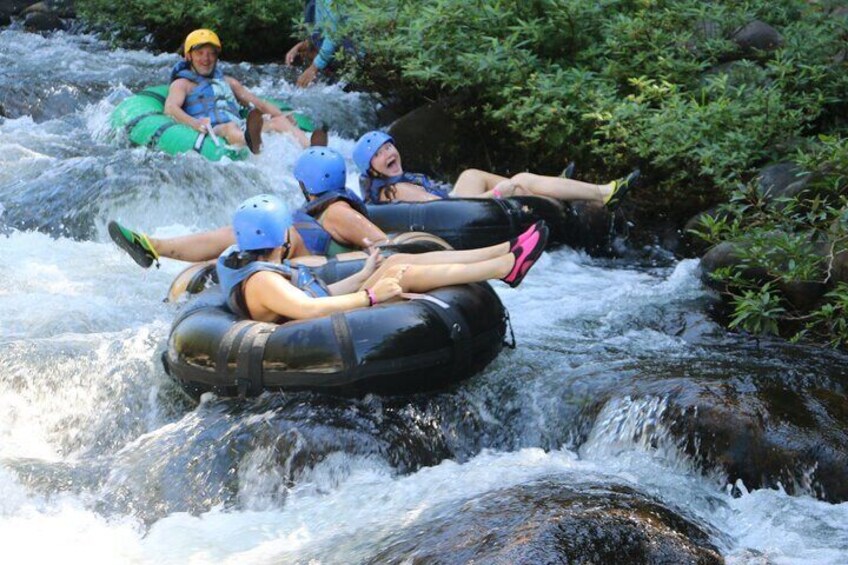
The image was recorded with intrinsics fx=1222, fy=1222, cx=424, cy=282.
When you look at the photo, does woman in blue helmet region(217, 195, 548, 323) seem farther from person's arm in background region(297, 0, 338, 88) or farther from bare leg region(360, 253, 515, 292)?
person's arm in background region(297, 0, 338, 88)

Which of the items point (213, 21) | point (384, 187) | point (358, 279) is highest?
point (213, 21)

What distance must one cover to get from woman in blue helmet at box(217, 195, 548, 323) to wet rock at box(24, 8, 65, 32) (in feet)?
39.0

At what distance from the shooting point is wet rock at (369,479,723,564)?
404 centimetres

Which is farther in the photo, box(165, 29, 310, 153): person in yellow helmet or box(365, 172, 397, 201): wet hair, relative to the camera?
box(165, 29, 310, 153): person in yellow helmet

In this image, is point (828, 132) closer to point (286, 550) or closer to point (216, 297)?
point (216, 297)

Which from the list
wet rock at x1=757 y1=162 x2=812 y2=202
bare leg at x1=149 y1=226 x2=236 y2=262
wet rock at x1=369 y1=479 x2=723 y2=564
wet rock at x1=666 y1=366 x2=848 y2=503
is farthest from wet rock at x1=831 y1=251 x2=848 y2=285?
bare leg at x1=149 y1=226 x2=236 y2=262

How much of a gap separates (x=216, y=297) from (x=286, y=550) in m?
1.94

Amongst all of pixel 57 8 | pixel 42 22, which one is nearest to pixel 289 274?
pixel 42 22

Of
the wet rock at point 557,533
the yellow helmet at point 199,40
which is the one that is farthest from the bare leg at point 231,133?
the wet rock at point 557,533

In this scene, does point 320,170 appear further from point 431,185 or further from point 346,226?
point 431,185

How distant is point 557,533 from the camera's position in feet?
13.5

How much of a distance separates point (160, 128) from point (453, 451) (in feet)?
18.8

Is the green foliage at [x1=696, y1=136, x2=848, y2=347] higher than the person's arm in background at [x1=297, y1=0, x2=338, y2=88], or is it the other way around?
the person's arm in background at [x1=297, y1=0, x2=338, y2=88]

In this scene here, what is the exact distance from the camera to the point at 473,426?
5742 mm
